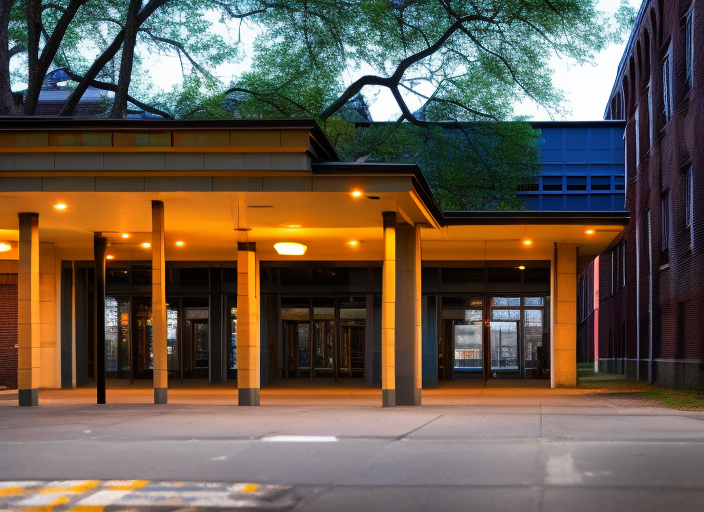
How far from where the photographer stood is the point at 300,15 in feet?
111

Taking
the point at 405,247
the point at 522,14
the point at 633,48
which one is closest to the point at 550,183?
the point at 633,48

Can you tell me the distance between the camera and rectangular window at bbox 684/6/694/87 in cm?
2681

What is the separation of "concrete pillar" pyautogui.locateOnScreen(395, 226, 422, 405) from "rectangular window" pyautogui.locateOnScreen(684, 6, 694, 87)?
36.9 feet

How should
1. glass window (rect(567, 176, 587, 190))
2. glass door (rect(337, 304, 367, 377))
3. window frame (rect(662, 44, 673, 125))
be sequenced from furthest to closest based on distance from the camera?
glass window (rect(567, 176, 587, 190)) < glass door (rect(337, 304, 367, 377)) < window frame (rect(662, 44, 673, 125))

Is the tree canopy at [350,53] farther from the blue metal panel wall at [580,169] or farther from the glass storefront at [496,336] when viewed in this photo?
the blue metal panel wall at [580,169]

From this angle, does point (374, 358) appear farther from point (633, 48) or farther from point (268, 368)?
point (633, 48)

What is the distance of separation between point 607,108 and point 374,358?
32323 millimetres

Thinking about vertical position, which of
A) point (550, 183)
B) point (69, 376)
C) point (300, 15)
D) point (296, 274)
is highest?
point (300, 15)

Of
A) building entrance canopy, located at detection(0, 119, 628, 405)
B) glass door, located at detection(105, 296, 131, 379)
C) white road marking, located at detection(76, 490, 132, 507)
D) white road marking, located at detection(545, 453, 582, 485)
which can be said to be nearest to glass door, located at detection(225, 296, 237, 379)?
glass door, located at detection(105, 296, 131, 379)

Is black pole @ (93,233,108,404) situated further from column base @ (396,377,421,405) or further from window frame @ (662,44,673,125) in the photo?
window frame @ (662,44,673,125)

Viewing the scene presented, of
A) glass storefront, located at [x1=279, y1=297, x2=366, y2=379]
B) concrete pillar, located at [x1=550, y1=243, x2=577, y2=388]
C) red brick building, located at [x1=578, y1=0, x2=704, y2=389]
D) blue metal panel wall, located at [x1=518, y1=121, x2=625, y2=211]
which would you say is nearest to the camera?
red brick building, located at [x1=578, y1=0, x2=704, y2=389]

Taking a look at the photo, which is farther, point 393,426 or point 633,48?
point 633,48

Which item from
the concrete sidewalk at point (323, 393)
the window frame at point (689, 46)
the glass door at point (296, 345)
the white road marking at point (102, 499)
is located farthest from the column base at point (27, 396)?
the window frame at point (689, 46)

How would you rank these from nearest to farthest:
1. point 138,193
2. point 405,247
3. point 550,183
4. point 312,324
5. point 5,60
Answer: point 138,193, point 405,247, point 5,60, point 312,324, point 550,183
